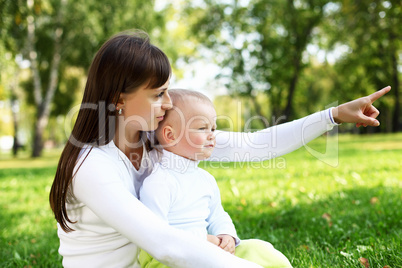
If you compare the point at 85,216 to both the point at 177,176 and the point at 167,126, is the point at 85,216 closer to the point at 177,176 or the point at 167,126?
the point at 177,176

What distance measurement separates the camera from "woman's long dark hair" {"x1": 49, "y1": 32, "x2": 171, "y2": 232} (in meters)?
1.75

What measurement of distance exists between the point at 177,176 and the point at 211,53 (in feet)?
79.6

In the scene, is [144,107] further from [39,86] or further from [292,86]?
[292,86]

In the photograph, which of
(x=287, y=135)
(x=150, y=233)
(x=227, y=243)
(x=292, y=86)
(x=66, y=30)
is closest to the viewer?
(x=150, y=233)

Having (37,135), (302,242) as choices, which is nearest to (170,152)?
(302,242)

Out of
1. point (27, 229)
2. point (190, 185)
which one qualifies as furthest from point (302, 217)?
point (27, 229)

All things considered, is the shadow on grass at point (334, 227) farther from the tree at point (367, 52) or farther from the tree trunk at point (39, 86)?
the tree trunk at point (39, 86)

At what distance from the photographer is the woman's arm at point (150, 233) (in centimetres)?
141

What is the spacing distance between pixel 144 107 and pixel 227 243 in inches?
32.2

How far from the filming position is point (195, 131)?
205 cm

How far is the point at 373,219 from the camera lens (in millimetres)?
3594

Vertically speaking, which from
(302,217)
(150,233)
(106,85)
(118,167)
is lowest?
(302,217)

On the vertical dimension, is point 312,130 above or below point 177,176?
above

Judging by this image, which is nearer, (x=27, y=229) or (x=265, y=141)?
(x=265, y=141)
